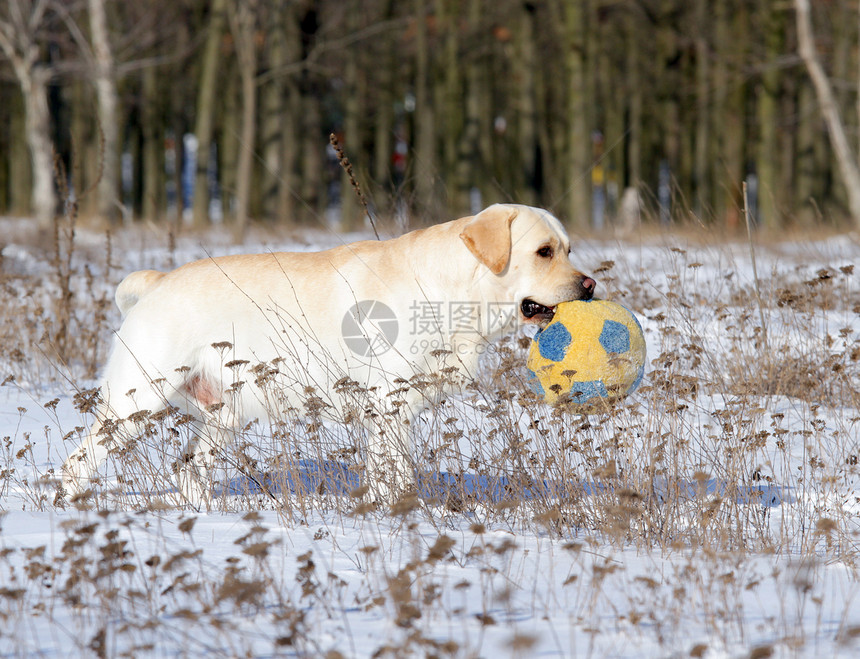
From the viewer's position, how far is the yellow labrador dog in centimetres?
427

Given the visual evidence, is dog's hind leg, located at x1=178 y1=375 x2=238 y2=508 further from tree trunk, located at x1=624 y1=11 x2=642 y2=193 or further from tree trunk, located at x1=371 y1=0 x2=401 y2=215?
tree trunk, located at x1=624 y1=11 x2=642 y2=193

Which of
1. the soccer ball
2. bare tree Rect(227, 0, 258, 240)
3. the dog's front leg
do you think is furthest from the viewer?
bare tree Rect(227, 0, 258, 240)

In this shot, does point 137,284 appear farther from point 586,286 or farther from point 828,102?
point 828,102

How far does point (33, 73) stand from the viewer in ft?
56.7

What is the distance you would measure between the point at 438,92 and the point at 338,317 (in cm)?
1979

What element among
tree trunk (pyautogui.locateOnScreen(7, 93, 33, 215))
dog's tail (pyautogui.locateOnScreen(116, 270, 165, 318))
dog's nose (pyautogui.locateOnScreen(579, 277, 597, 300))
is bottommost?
dog's nose (pyautogui.locateOnScreen(579, 277, 597, 300))

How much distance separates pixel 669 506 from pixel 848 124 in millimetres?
21985

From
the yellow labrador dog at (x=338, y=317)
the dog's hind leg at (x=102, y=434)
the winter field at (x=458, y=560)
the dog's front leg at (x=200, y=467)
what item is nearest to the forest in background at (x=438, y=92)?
the dog's front leg at (x=200, y=467)

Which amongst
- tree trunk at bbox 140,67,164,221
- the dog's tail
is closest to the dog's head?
the dog's tail

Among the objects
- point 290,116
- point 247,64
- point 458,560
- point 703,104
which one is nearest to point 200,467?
point 458,560

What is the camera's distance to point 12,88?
28109 millimetres

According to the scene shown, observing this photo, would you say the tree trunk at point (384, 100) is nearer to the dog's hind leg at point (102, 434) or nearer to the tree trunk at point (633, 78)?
the tree trunk at point (633, 78)

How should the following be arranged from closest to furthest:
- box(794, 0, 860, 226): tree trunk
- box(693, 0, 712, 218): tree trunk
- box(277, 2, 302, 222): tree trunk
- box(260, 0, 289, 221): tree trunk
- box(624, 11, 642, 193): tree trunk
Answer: box(794, 0, 860, 226): tree trunk
box(260, 0, 289, 221): tree trunk
box(277, 2, 302, 222): tree trunk
box(693, 0, 712, 218): tree trunk
box(624, 11, 642, 193): tree trunk

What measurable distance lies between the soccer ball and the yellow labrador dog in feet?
0.57
